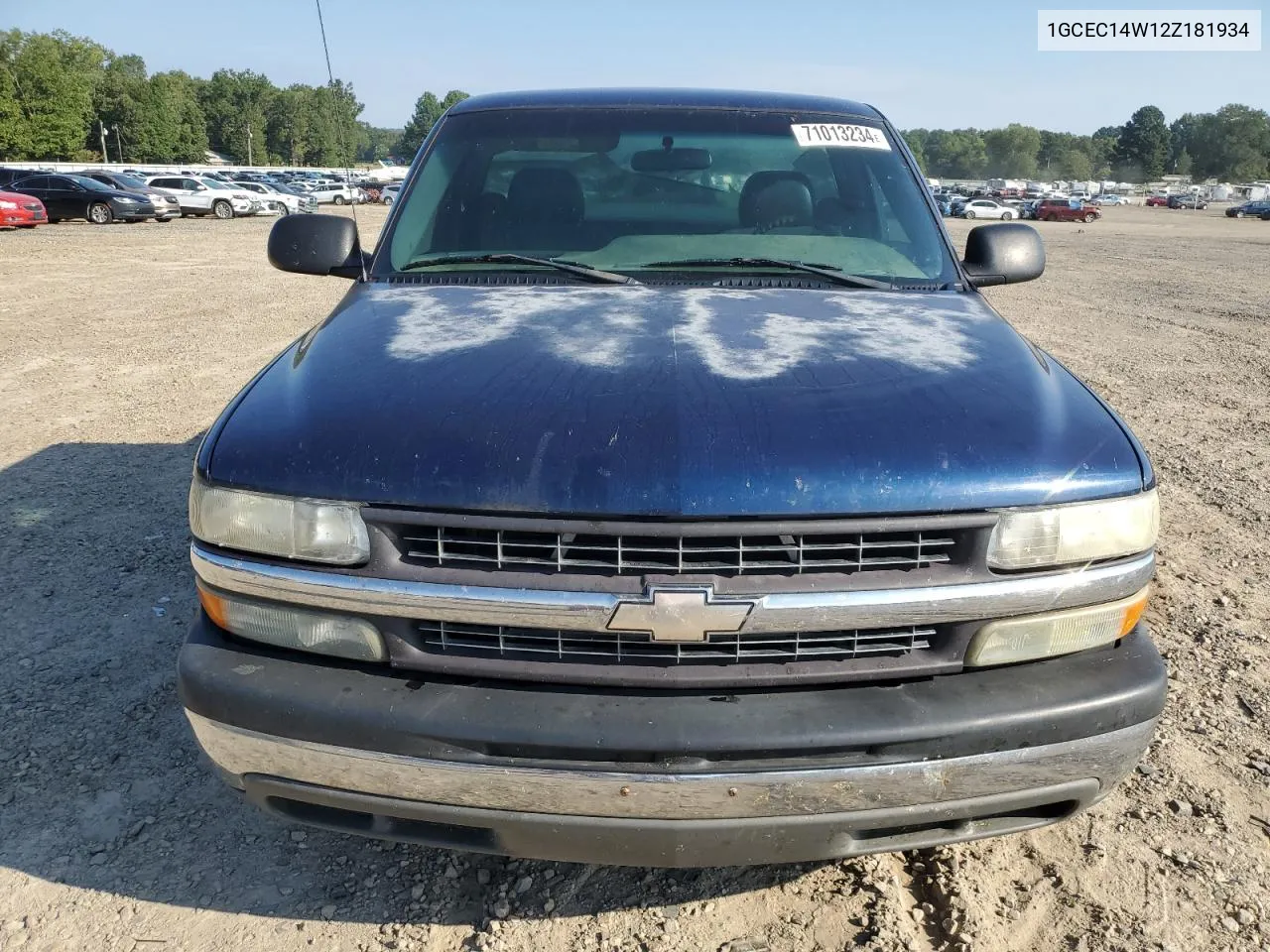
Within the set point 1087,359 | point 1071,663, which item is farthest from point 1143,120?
point 1071,663

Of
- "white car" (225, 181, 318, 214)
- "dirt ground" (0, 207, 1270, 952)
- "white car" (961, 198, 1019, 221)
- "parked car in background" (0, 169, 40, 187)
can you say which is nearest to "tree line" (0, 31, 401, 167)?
"white car" (225, 181, 318, 214)

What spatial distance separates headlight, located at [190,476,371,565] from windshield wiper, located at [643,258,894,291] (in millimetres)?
1505

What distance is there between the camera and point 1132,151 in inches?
5310

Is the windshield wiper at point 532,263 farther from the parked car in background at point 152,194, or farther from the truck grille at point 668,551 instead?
the parked car in background at point 152,194

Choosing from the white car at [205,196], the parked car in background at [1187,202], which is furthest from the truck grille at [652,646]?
the parked car in background at [1187,202]

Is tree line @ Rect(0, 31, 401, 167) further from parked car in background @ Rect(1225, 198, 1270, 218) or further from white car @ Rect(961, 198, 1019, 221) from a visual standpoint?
parked car in background @ Rect(1225, 198, 1270, 218)

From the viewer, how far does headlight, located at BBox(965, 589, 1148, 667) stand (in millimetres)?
2039

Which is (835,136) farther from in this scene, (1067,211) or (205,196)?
(1067,211)

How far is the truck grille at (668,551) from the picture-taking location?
1.92 m

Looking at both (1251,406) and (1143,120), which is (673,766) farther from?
(1143,120)

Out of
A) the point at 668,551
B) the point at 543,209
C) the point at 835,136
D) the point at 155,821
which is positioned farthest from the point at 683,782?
the point at 835,136

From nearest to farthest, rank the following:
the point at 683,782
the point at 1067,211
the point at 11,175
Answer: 1. the point at 683,782
2. the point at 11,175
3. the point at 1067,211

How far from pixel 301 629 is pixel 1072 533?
1623mm

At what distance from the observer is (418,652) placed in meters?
2.03
